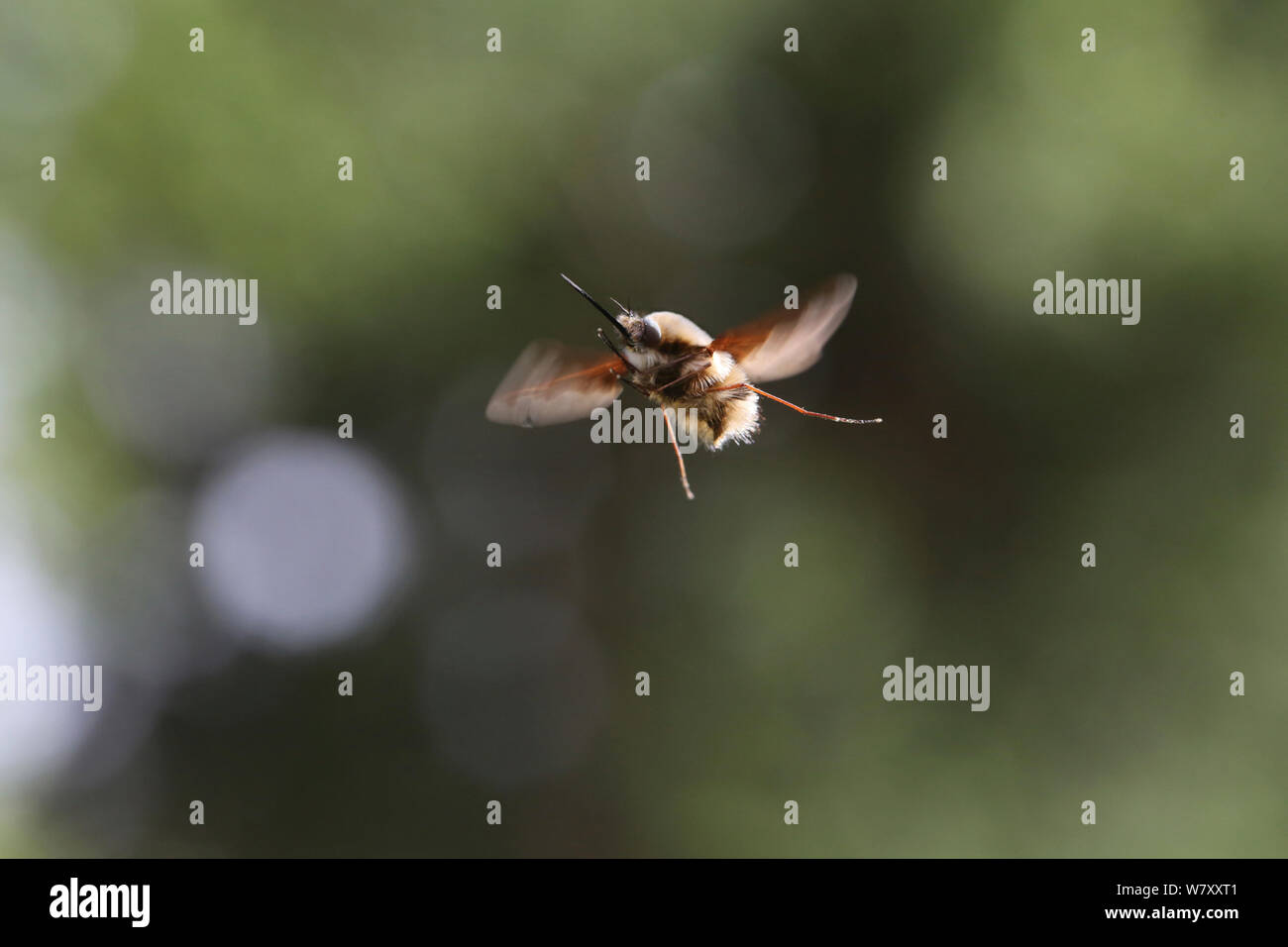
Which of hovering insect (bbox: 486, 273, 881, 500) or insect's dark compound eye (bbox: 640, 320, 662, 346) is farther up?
insect's dark compound eye (bbox: 640, 320, 662, 346)

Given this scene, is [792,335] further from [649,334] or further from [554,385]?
[554,385]

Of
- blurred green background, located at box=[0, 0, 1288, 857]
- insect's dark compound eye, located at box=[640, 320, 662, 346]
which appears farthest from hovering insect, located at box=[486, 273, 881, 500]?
blurred green background, located at box=[0, 0, 1288, 857]

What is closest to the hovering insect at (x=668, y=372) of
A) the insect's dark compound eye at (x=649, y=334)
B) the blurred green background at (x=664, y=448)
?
the insect's dark compound eye at (x=649, y=334)

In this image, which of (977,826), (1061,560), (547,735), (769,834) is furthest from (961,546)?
(547,735)

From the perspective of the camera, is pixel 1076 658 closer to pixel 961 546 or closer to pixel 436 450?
pixel 961 546

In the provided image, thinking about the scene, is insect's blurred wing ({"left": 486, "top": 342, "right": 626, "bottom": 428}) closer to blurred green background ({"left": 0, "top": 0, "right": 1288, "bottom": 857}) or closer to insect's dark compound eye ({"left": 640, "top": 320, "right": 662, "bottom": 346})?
insect's dark compound eye ({"left": 640, "top": 320, "right": 662, "bottom": 346})

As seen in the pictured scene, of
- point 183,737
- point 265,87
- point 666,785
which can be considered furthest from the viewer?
point 183,737
